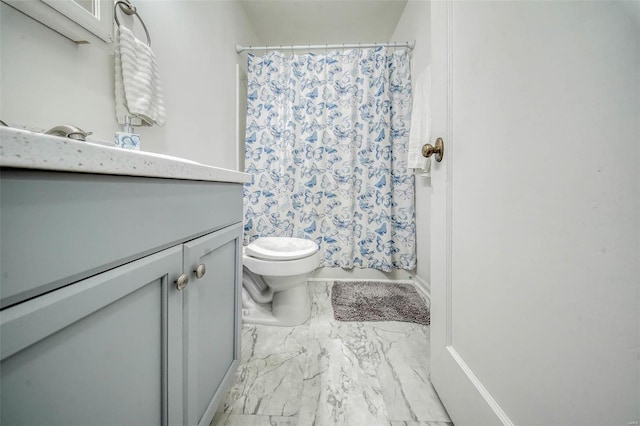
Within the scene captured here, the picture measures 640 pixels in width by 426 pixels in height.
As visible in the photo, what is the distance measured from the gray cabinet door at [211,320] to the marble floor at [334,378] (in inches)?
8.2

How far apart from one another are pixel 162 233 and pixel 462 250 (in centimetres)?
76

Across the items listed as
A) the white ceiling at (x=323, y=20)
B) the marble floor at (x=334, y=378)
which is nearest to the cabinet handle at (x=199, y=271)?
the marble floor at (x=334, y=378)

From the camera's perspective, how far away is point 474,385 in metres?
0.63

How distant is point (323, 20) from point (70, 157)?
93.4 inches

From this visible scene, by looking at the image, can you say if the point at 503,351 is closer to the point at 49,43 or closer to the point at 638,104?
the point at 638,104

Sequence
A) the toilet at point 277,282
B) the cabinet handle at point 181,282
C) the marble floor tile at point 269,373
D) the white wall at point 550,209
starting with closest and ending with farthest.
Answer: the white wall at point 550,209 → the cabinet handle at point 181,282 → the marble floor tile at point 269,373 → the toilet at point 277,282

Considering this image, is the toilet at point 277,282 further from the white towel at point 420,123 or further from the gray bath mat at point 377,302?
the white towel at point 420,123

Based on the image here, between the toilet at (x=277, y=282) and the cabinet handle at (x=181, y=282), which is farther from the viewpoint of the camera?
the toilet at (x=277, y=282)

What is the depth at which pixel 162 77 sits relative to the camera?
1048 mm

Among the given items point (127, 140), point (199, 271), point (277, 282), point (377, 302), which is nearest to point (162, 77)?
point (127, 140)

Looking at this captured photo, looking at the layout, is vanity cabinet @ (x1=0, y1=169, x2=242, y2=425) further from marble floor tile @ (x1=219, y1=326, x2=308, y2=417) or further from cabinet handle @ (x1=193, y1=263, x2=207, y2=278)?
marble floor tile @ (x1=219, y1=326, x2=308, y2=417)

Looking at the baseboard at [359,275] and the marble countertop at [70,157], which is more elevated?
the marble countertop at [70,157]

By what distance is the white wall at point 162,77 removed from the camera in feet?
1.86

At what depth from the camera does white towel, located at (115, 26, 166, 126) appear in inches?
30.4
